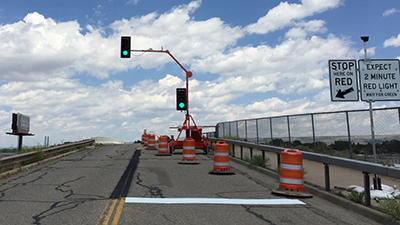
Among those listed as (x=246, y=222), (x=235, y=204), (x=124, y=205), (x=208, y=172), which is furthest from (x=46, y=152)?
(x=246, y=222)

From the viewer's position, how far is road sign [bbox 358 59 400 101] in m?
9.63

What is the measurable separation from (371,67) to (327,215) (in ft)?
16.3

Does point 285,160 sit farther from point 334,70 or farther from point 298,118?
point 298,118

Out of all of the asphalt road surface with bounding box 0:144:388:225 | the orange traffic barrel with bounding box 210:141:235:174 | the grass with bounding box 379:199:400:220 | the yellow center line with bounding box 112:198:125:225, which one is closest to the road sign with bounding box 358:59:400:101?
the asphalt road surface with bounding box 0:144:388:225

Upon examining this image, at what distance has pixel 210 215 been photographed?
263 inches

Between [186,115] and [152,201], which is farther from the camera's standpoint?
[186,115]

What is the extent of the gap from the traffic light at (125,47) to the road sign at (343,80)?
12.4 meters

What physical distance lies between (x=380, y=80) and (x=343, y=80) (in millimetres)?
990

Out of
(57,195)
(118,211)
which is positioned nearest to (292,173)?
(118,211)

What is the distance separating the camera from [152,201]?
26.0 feet

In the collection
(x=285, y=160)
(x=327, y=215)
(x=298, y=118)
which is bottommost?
(x=327, y=215)

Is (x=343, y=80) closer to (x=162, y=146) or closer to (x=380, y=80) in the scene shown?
(x=380, y=80)

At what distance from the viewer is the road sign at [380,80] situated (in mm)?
9633

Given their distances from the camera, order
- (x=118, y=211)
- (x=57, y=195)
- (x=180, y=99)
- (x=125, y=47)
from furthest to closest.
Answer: (x=180, y=99), (x=125, y=47), (x=57, y=195), (x=118, y=211)
